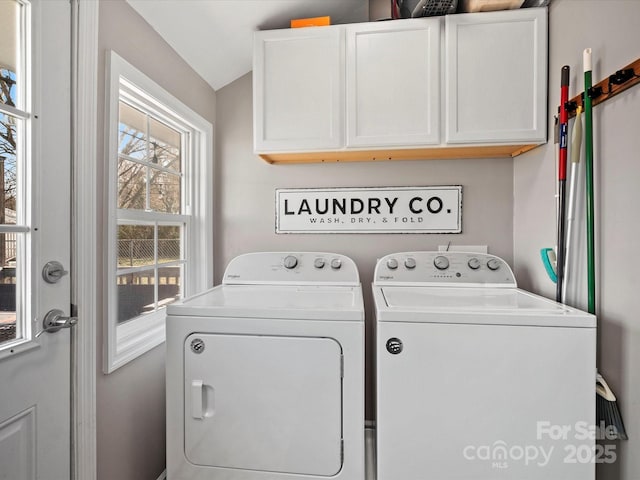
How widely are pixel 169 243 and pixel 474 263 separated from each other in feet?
5.78

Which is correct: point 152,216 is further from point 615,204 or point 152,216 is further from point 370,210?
point 615,204

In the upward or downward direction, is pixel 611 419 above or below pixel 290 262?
below

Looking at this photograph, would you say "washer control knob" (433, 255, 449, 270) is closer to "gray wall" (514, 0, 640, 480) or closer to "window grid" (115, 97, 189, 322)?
"gray wall" (514, 0, 640, 480)

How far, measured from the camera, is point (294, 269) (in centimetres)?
195

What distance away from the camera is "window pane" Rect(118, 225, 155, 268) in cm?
154

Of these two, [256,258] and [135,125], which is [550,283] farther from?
[135,125]

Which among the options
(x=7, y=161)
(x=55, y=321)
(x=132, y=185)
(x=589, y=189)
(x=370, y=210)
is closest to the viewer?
(x=7, y=161)

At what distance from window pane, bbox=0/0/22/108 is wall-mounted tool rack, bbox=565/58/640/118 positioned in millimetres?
1929

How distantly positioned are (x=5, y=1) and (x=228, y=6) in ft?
3.24

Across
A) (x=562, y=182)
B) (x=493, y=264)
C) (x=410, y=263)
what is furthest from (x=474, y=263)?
(x=562, y=182)

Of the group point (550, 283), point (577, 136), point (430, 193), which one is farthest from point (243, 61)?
point (550, 283)

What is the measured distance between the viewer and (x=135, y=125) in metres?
1.63

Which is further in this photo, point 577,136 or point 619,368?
point 577,136

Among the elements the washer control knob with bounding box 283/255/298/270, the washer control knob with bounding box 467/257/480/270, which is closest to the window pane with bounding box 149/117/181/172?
the washer control knob with bounding box 283/255/298/270
